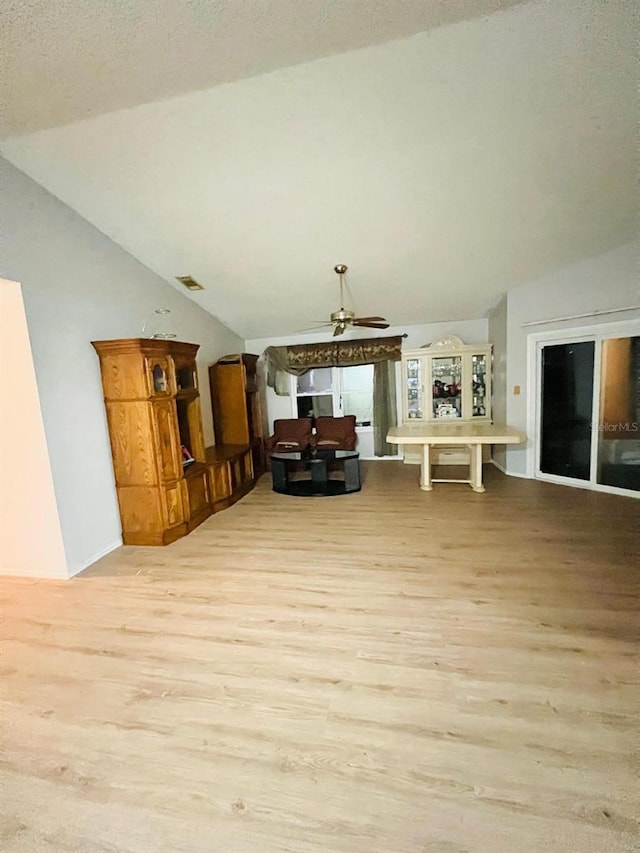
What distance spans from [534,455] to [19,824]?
17.4 feet

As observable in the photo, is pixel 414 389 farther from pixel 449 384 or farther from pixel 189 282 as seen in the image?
pixel 189 282

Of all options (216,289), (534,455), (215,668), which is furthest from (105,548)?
(534,455)

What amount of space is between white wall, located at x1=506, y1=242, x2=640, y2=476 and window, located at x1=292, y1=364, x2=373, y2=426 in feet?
7.14

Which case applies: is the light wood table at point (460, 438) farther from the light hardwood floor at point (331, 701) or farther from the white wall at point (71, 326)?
the white wall at point (71, 326)

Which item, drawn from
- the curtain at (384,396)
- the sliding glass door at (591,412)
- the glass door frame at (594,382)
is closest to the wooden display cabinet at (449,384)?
the curtain at (384,396)

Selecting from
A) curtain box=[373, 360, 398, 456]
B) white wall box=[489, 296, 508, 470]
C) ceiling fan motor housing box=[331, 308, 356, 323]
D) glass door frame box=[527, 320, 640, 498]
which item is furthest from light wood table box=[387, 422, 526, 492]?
ceiling fan motor housing box=[331, 308, 356, 323]

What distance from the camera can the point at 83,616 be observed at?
7.96 feet

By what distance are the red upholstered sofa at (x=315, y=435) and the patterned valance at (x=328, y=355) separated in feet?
3.00

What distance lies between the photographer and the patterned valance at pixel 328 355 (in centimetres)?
594

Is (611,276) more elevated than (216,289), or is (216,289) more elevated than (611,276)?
(216,289)

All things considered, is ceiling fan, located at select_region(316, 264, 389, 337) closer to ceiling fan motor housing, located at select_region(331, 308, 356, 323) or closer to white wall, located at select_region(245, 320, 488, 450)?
ceiling fan motor housing, located at select_region(331, 308, 356, 323)

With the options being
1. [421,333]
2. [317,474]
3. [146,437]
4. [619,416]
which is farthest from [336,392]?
[619,416]

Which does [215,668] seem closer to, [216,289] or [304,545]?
[304,545]

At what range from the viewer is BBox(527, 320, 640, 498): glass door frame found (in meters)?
4.03
